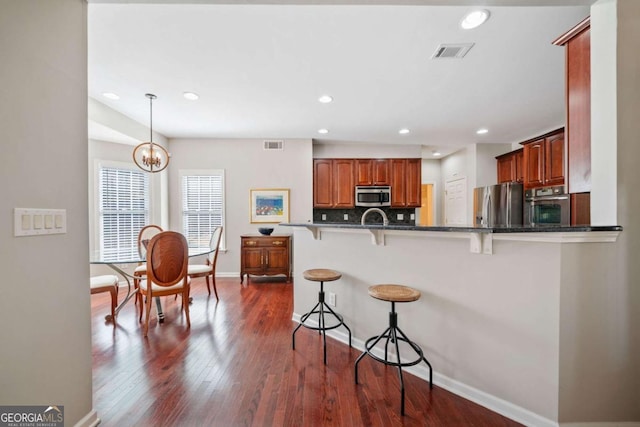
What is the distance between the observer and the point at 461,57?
2229 millimetres

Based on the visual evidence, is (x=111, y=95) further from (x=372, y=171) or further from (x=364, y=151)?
(x=372, y=171)

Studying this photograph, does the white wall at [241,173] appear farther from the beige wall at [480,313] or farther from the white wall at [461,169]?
the white wall at [461,169]

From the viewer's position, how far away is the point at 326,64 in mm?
2346

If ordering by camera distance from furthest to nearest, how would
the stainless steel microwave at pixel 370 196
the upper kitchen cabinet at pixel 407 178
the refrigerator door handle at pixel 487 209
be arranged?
the upper kitchen cabinet at pixel 407 178
the stainless steel microwave at pixel 370 196
the refrigerator door handle at pixel 487 209

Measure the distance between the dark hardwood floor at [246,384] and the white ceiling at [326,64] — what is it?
8.48 feet

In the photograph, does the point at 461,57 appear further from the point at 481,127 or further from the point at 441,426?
the point at 441,426

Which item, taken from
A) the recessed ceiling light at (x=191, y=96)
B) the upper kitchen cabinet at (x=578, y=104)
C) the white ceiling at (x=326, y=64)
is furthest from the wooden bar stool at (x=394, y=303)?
the recessed ceiling light at (x=191, y=96)

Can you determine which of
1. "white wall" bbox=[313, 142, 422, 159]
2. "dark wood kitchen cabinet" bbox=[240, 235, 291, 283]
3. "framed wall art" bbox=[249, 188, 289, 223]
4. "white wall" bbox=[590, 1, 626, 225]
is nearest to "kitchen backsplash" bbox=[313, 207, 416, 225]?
"framed wall art" bbox=[249, 188, 289, 223]

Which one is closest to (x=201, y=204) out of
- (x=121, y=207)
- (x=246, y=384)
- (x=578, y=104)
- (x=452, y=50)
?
(x=121, y=207)

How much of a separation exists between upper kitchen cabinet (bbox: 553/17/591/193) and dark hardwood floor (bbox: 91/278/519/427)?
157 centimetres

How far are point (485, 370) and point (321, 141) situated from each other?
457cm

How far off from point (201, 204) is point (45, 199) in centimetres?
380

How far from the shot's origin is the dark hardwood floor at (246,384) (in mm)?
1484

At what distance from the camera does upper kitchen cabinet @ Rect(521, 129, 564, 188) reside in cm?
371
